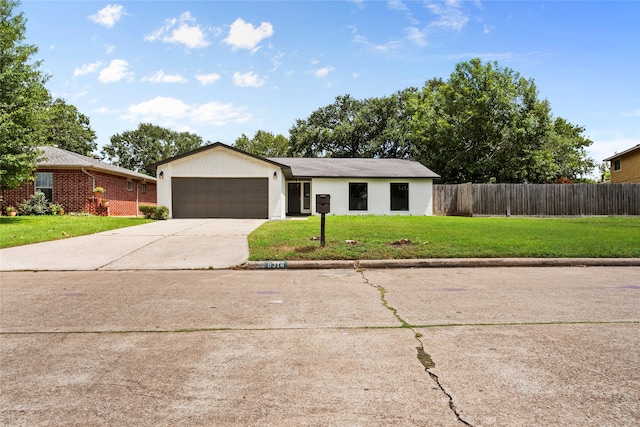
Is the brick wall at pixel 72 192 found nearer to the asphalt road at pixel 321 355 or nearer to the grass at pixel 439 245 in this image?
the grass at pixel 439 245

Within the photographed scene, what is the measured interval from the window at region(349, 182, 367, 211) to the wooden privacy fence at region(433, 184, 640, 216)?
5.94 m

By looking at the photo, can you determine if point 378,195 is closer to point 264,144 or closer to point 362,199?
point 362,199

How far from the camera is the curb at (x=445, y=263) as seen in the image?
8.26 meters

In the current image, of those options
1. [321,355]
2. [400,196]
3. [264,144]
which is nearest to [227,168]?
[400,196]

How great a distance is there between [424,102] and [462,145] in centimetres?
678

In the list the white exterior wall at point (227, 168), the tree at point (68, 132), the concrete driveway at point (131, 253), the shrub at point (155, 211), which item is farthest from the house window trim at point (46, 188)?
the tree at point (68, 132)

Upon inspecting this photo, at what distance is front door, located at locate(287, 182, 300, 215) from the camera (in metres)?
27.0

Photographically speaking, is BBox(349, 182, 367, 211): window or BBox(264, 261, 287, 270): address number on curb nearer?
BBox(264, 261, 287, 270): address number on curb

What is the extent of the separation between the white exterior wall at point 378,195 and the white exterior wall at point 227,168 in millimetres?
3745

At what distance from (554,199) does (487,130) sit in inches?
435

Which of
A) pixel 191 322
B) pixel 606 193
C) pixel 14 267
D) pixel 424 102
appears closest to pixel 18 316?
pixel 191 322

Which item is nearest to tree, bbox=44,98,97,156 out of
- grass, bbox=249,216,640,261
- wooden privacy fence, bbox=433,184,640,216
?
wooden privacy fence, bbox=433,184,640,216

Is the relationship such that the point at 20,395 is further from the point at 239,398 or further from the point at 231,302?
the point at 231,302

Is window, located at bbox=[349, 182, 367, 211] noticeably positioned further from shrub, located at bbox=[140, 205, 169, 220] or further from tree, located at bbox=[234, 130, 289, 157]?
A: tree, located at bbox=[234, 130, 289, 157]
